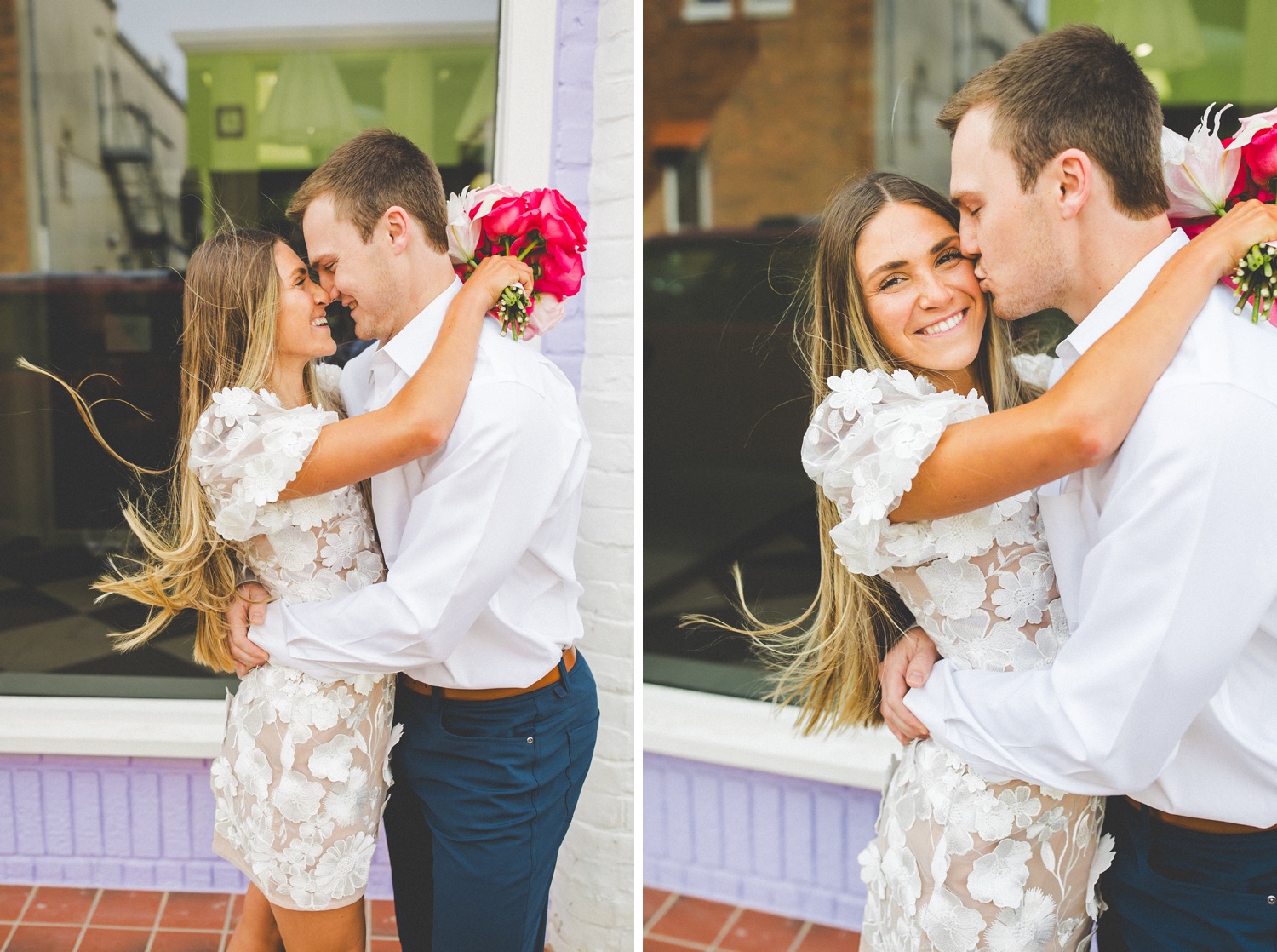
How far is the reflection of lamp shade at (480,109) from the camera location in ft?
8.87

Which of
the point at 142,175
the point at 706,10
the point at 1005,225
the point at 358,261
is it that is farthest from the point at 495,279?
the point at 706,10

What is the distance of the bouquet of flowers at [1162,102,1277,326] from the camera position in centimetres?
119

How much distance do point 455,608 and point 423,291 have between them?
2.10 ft

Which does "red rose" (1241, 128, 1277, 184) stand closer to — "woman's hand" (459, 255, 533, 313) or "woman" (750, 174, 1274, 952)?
"woman" (750, 174, 1274, 952)

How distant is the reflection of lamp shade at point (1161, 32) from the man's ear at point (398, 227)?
1.89 m

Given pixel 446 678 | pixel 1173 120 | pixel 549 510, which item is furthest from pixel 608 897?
pixel 1173 120

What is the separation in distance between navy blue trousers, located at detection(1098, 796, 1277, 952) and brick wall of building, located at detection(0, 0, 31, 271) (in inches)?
128

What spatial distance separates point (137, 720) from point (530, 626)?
6.22ft

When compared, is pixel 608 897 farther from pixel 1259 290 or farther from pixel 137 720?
pixel 1259 290

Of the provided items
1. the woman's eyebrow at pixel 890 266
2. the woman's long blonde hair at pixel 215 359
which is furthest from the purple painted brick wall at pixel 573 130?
the woman's eyebrow at pixel 890 266

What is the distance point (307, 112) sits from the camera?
284 centimetres

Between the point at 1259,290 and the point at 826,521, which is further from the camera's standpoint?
the point at 826,521

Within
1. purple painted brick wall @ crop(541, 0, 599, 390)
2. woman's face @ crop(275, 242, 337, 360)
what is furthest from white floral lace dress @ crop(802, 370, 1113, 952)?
purple painted brick wall @ crop(541, 0, 599, 390)

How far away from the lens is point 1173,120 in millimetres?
2508
